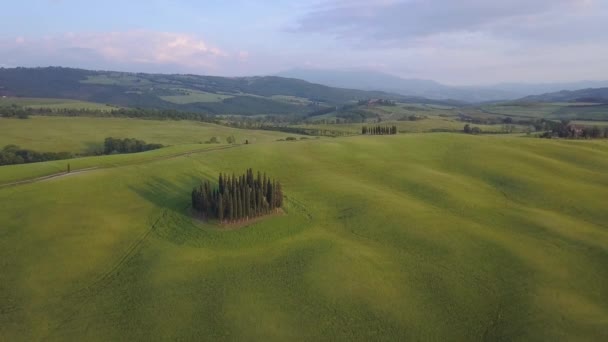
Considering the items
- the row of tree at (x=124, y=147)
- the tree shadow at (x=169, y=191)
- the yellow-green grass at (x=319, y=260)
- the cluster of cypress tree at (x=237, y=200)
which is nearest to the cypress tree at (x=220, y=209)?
the cluster of cypress tree at (x=237, y=200)

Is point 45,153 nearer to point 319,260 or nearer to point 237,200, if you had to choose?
point 237,200

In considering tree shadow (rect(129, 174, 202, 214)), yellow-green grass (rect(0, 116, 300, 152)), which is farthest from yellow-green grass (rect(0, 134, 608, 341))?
yellow-green grass (rect(0, 116, 300, 152))

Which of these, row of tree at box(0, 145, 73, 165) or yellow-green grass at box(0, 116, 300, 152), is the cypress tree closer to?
row of tree at box(0, 145, 73, 165)

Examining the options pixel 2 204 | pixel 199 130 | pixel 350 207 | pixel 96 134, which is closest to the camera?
pixel 2 204

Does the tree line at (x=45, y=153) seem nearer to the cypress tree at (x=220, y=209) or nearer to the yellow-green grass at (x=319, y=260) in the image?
the yellow-green grass at (x=319, y=260)

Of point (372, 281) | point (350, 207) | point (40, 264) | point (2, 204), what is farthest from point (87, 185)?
point (372, 281)

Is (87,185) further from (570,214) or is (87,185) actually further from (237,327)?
(570,214)
